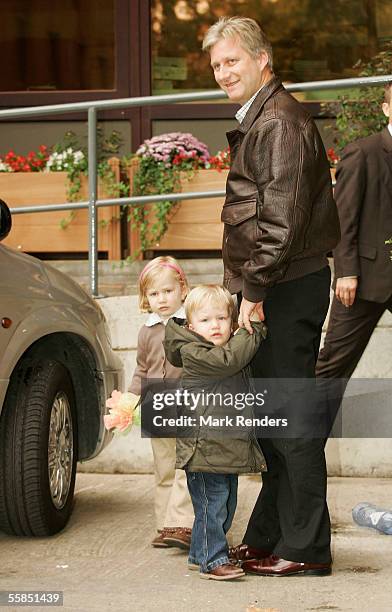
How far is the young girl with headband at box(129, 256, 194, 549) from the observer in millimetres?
5516

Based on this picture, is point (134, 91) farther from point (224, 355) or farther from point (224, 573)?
point (224, 573)

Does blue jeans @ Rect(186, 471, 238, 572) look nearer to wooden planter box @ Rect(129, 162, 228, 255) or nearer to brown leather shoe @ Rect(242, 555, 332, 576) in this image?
brown leather shoe @ Rect(242, 555, 332, 576)

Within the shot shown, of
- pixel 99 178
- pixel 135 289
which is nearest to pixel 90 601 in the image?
pixel 135 289

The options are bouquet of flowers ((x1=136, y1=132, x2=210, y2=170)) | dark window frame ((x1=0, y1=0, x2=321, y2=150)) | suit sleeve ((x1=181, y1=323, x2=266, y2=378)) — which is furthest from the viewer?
dark window frame ((x1=0, y1=0, x2=321, y2=150))

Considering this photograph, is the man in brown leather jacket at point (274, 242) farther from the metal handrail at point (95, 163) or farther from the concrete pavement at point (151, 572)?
the metal handrail at point (95, 163)

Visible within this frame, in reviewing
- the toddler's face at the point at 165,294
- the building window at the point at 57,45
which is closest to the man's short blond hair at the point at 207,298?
the toddler's face at the point at 165,294

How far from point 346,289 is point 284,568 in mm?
1563

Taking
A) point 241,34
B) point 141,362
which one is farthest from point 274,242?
point 141,362

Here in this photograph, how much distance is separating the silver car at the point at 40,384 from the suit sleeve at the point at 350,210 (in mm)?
1194

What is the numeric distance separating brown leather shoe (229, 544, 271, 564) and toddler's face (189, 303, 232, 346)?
0.87m

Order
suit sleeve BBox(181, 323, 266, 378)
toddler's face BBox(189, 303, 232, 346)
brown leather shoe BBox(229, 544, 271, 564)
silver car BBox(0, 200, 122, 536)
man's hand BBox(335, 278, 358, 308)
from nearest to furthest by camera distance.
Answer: suit sleeve BBox(181, 323, 266, 378), toddler's face BBox(189, 303, 232, 346), brown leather shoe BBox(229, 544, 271, 564), silver car BBox(0, 200, 122, 536), man's hand BBox(335, 278, 358, 308)

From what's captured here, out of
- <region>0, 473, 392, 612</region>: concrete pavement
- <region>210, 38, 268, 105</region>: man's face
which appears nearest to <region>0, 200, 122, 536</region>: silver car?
<region>0, 473, 392, 612</region>: concrete pavement

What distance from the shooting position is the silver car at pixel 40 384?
541 centimetres

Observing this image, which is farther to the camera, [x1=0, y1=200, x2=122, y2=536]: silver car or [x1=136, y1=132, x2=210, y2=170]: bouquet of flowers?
[x1=136, y1=132, x2=210, y2=170]: bouquet of flowers
